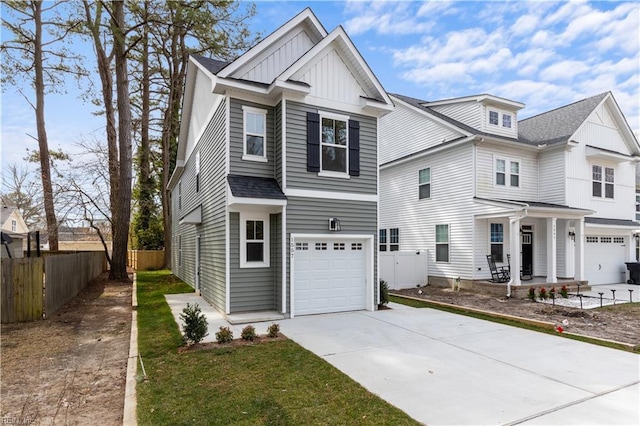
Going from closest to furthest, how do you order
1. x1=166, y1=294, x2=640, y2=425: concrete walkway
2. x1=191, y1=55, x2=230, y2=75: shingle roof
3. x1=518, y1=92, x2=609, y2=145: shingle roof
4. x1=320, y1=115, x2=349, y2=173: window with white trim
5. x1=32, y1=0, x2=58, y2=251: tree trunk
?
x1=166, y1=294, x2=640, y2=425: concrete walkway, x1=320, y1=115, x2=349, y2=173: window with white trim, x1=191, y1=55, x2=230, y2=75: shingle roof, x1=518, y1=92, x2=609, y2=145: shingle roof, x1=32, y1=0, x2=58, y2=251: tree trunk

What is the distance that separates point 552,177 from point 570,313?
8.08 m

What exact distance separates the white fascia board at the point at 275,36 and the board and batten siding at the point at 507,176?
8.14 metres

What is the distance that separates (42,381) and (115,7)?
17.8 meters

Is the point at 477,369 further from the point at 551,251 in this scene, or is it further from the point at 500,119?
the point at 500,119

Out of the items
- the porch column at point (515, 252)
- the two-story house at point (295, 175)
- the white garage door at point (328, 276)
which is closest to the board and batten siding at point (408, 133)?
the porch column at point (515, 252)

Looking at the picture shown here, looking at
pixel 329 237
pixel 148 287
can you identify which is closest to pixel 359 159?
pixel 329 237

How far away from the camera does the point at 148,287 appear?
15.4 meters

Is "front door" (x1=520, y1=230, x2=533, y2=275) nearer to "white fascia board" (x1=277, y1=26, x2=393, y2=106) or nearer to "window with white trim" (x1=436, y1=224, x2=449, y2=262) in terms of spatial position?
"window with white trim" (x1=436, y1=224, x2=449, y2=262)

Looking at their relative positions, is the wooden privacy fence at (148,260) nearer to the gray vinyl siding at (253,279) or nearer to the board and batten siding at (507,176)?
the gray vinyl siding at (253,279)

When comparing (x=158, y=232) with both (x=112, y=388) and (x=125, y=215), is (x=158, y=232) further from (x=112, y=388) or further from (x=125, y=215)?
(x=112, y=388)

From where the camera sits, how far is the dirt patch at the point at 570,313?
8.17 m

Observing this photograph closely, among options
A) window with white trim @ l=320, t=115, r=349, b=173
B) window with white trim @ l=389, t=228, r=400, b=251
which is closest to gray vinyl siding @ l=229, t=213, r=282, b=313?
window with white trim @ l=320, t=115, r=349, b=173

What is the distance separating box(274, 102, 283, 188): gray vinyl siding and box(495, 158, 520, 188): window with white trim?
9.94m

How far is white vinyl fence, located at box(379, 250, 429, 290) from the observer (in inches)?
598
